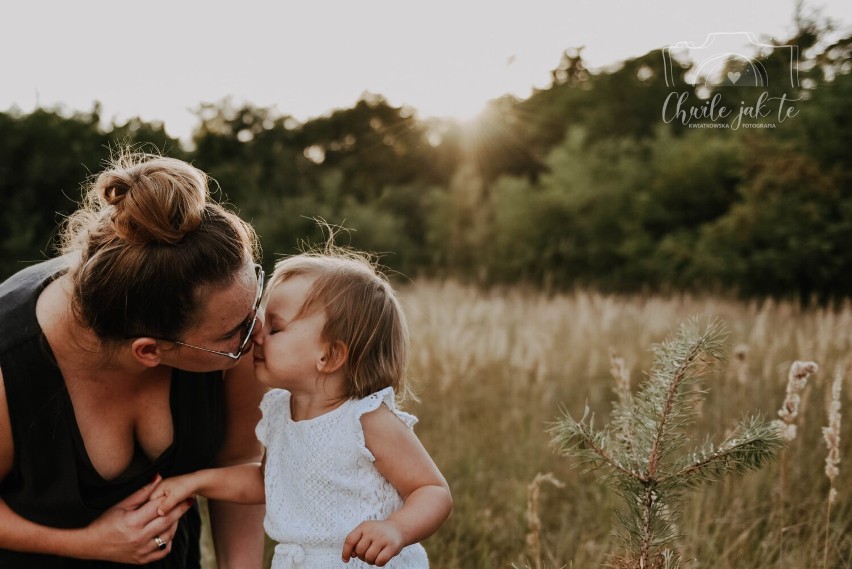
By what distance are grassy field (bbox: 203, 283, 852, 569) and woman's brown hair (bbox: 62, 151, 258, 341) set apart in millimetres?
1112

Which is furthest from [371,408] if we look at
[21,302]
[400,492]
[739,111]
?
[739,111]

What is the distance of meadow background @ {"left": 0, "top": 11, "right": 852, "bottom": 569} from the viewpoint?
335cm

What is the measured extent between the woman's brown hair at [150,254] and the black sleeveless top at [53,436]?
8.6 inches

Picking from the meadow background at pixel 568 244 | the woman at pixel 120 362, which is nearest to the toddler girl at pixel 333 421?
the woman at pixel 120 362

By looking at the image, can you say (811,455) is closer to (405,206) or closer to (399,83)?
(399,83)

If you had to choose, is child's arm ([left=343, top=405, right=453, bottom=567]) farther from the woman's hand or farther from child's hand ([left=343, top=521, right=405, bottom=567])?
the woman's hand

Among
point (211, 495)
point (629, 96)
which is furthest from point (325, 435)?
point (629, 96)

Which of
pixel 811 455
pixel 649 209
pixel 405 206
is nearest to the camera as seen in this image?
pixel 811 455

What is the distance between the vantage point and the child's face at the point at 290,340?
194 centimetres

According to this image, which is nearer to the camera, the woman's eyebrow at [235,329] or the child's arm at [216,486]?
the woman's eyebrow at [235,329]

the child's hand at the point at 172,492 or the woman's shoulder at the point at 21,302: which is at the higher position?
the woman's shoulder at the point at 21,302

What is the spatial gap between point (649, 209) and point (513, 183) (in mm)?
3915

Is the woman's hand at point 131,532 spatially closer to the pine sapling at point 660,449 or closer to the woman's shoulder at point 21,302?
the woman's shoulder at point 21,302

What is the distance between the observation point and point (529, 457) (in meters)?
4.25
